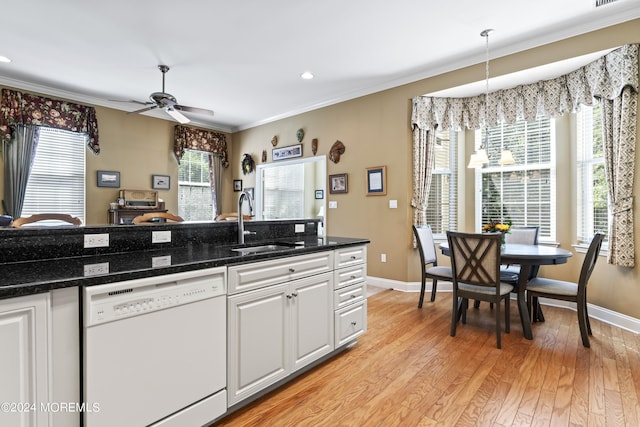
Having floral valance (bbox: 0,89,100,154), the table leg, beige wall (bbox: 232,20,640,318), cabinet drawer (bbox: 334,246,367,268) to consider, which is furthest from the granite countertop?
floral valance (bbox: 0,89,100,154)

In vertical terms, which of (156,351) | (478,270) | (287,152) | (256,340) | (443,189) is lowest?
(256,340)

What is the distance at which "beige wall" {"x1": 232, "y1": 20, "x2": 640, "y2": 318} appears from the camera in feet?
10.3

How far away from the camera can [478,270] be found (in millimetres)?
2822

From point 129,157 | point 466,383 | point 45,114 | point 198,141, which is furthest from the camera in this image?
point 198,141

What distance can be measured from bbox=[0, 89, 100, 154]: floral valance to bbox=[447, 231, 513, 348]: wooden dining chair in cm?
533

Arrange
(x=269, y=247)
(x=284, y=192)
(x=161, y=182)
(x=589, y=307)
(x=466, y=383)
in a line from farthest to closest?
(x=284, y=192) < (x=161, y=182) < (x=589, y=307) < (x=269, y=247) < (x=466, y=383)

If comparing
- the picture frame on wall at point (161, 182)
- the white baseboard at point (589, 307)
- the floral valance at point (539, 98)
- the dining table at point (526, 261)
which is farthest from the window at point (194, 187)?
the dining table at point (526, 261)

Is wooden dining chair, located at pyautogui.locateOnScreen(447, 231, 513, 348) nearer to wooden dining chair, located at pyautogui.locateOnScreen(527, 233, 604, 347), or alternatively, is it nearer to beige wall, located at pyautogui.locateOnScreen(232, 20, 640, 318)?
wooden dining chair, located at pyautogui.locateOnScreen(527, 233, 604, 347)

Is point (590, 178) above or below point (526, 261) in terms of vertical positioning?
above

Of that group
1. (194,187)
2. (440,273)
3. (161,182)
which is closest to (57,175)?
(161,182)

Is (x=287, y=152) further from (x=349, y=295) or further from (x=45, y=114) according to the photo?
(x=349, y=295)

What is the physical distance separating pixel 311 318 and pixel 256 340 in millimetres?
469

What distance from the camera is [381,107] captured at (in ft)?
15.2

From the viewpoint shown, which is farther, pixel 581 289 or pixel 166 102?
pixel 166 102
